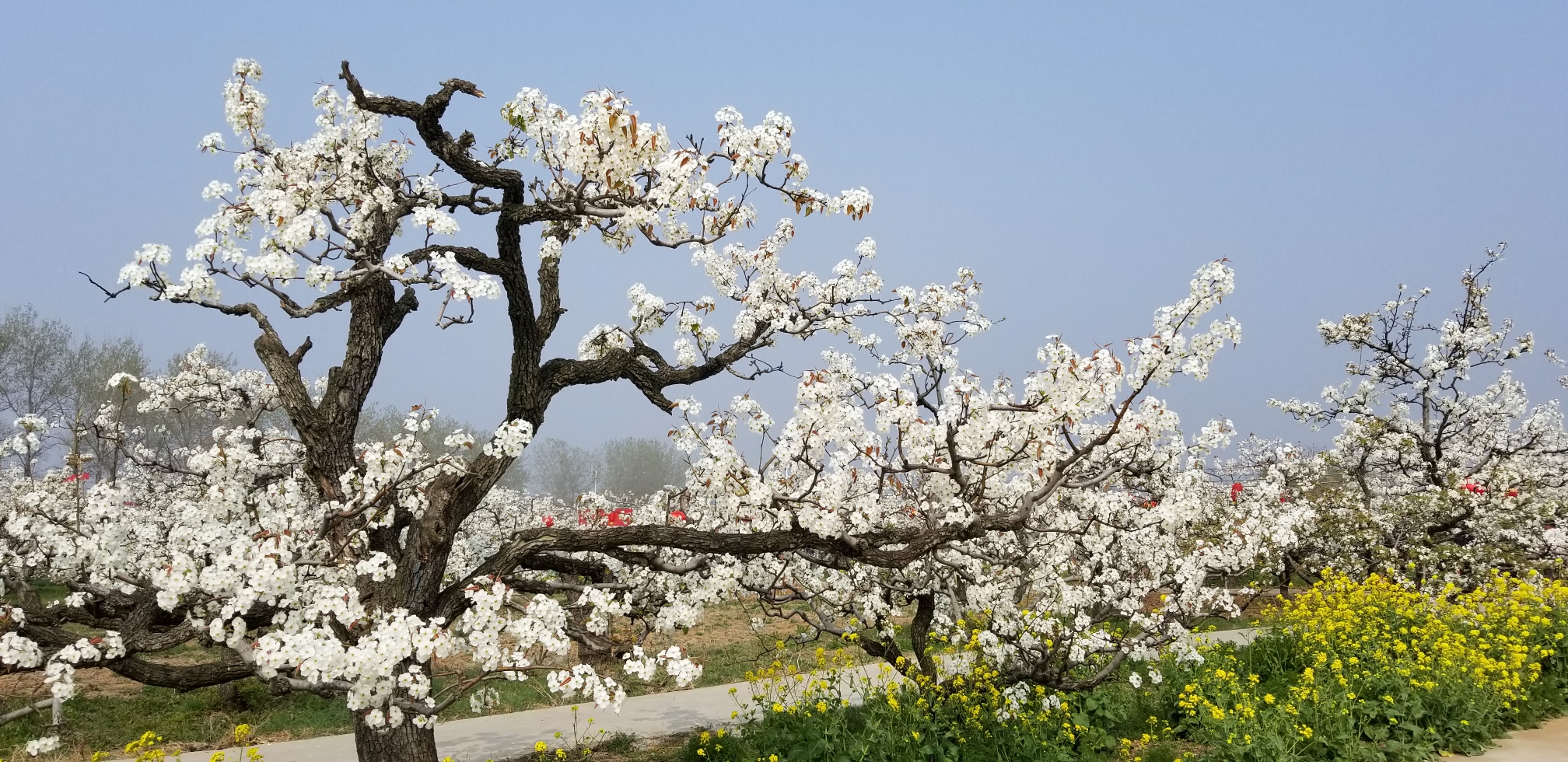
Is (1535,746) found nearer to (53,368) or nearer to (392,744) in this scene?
(392,744)

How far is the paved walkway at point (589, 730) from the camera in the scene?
821cm

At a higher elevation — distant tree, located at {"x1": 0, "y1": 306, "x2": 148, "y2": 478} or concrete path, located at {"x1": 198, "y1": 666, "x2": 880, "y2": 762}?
distant tree, located at {"x1": 0, "y1": 306, "x2": 148, "y2": 478}

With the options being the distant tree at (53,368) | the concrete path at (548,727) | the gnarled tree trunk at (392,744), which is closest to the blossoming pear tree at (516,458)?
the gnarled tree trunk at (392,744)

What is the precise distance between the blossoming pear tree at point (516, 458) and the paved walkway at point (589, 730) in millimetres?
2113

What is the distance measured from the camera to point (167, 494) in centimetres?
1532

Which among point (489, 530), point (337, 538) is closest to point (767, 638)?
point (489, 530)

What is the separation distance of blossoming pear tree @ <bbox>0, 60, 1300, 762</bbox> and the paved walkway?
211cm

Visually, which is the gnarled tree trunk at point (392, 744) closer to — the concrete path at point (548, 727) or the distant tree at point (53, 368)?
the concrete path at point (548, 727)

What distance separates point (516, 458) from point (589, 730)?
4508mm

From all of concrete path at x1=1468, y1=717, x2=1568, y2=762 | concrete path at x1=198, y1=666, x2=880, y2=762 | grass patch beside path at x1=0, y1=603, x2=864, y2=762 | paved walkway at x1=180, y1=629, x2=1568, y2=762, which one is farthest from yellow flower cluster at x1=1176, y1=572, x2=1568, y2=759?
grass patch beside path at x1=0, y1=603, x2=864, y2=762

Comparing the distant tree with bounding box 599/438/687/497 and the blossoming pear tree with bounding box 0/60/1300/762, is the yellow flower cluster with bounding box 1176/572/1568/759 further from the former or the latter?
the distant tree with bounding box 599/438/687/497

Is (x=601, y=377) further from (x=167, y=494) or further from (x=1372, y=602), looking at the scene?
(x=167, y=494)

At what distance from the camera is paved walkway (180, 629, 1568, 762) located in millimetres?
8211

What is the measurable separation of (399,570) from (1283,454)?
16775 mm
